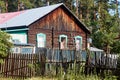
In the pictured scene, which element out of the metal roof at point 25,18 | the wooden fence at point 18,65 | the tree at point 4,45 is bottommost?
the wooden fence at point 18,65

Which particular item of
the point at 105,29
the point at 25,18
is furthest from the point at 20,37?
the point at 105,29

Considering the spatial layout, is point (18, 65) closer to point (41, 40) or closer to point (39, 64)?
point (39, 64)

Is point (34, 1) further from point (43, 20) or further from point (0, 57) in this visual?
point (0, 57)

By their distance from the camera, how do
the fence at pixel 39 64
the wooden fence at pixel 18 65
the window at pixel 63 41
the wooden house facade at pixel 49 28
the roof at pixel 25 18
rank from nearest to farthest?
the fence at pixel 39 64
the wooden fence at pixel 18 65
the wooden house facade at pixel 49 28
the roof at pixel 25 18
the window at pixel 63 41

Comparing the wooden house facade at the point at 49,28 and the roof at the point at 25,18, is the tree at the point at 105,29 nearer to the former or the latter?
the wooden house facade at the point at 49,28

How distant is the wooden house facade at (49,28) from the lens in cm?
3678

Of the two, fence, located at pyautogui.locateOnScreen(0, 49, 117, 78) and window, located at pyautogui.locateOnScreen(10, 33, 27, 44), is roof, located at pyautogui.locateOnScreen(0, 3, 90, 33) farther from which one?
fence, located at pyautogui.locateOnScreen(0, 49, 117, 78)

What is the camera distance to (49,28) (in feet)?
128

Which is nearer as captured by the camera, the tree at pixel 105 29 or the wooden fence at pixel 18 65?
the wooden fence at pixel 18 65

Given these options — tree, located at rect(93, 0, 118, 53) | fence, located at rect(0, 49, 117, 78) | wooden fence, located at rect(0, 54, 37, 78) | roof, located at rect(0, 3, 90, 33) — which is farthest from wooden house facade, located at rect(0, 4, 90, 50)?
tree, located at rect(93, 0, 118, 53)

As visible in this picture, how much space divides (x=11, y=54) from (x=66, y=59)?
11.5ft

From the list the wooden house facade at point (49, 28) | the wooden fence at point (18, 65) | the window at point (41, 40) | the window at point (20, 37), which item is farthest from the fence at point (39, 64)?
the window at point (41, 40)

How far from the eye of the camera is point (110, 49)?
57781 mm

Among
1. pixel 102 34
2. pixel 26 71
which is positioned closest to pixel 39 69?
pixel 26 71
